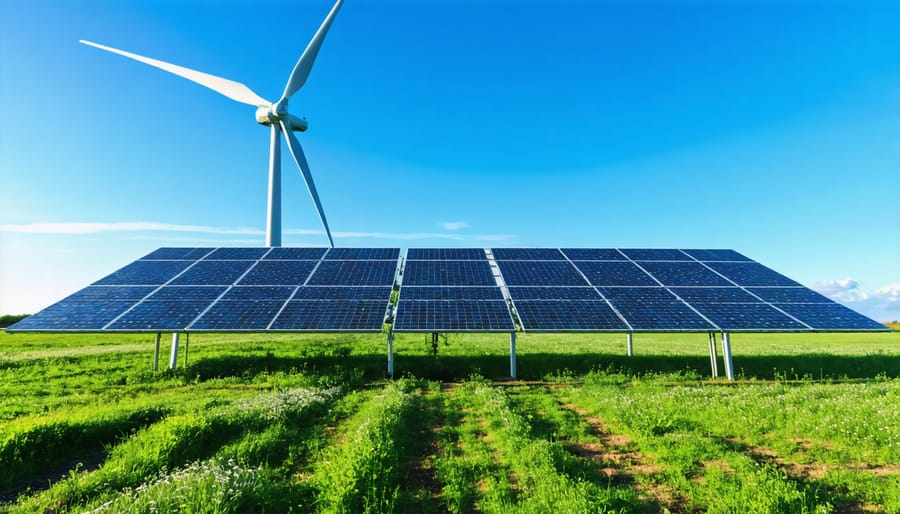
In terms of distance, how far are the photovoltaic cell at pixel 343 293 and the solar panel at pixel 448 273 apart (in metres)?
1.66

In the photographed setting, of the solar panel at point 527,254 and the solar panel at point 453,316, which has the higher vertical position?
the solar panel at point 527,254

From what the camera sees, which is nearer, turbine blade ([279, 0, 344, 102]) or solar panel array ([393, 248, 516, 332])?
solar panel array ([393, 248, 516, 332])

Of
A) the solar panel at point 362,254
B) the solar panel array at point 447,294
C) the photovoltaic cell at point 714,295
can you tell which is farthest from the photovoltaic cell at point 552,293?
the solar panel at point 362,254

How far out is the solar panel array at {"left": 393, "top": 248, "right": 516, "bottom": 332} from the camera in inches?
731

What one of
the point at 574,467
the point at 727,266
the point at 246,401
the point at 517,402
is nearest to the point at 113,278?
the point at 246,401

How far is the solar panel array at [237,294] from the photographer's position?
1898 cm

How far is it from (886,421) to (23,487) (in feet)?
65.3

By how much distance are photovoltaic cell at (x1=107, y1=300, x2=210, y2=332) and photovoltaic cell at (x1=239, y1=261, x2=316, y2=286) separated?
10.3ft

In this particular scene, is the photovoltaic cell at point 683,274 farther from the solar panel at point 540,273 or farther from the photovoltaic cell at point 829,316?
the solar panel at point 540,273

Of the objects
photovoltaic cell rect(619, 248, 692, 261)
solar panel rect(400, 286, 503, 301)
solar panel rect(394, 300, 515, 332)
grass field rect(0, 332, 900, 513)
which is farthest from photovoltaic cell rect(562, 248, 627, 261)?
grass field rect(0, 332, 900, 513)

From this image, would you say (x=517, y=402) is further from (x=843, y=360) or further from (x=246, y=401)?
(x=843, y=360)

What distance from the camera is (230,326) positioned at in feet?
61.3

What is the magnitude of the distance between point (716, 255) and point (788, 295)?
641 centimetres

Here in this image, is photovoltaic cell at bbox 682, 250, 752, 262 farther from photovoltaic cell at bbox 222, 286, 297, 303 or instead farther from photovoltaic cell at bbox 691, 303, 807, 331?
photovoltaic cell at bbox 222, 286, 297, 303
